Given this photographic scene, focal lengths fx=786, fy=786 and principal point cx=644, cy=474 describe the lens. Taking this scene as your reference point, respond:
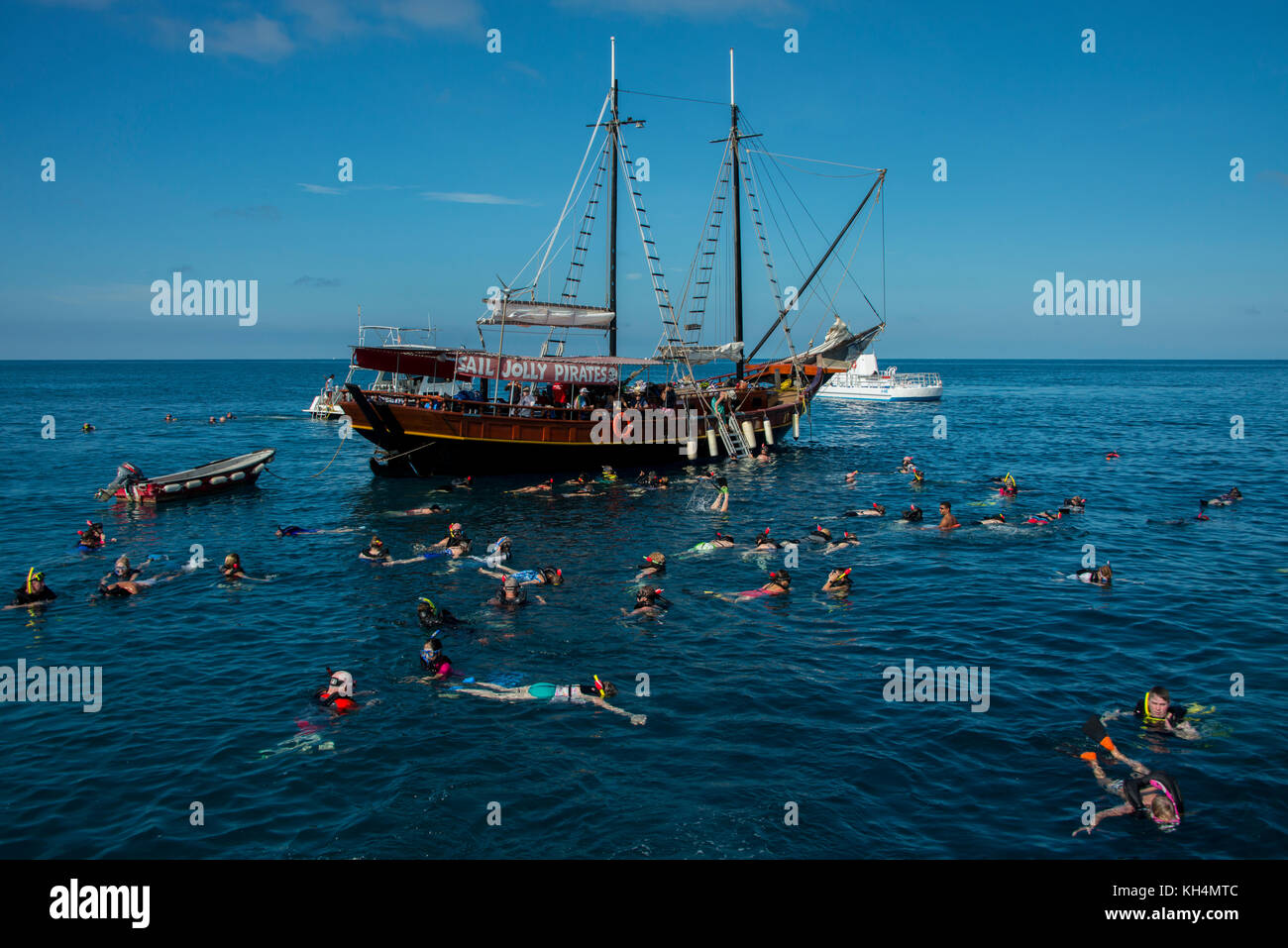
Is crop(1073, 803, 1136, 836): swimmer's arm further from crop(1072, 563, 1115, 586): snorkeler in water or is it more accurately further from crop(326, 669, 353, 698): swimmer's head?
crop(1072, 563, 1115, 586): snorkeler in water

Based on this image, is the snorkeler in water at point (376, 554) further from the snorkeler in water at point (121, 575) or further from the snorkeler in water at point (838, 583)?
the snorkeler in water at point (838, 583)

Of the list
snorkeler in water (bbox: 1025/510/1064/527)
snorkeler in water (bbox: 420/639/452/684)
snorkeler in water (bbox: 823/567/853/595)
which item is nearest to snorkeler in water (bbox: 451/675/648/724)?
snorkeler in water (bbox: 420/639/452/684)

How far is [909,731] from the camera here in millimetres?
15008

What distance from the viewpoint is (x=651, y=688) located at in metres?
16.9

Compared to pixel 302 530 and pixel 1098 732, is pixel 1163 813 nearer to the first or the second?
pixel 1098 732

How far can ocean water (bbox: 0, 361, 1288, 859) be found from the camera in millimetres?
12016

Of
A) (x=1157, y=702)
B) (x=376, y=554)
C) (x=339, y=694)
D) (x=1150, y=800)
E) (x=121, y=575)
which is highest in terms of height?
(x=376, y=554)

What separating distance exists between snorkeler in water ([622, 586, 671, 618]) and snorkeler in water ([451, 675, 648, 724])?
15.8ft

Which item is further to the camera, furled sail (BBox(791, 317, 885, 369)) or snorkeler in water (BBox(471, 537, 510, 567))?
furled sail (BBox(791, 317, 885, 369))

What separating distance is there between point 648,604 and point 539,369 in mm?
23305

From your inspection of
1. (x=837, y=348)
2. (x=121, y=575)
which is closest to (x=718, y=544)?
(x=121, y=575)
